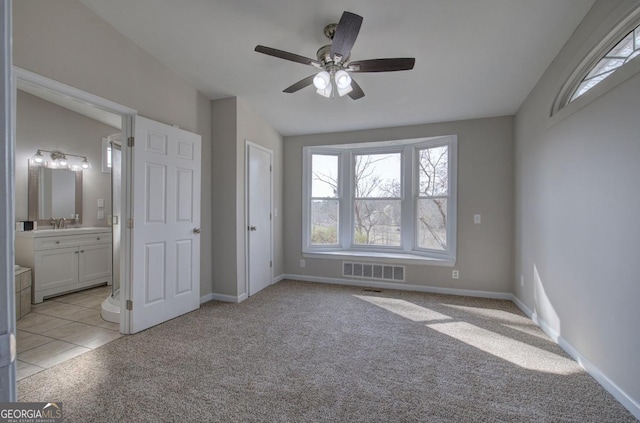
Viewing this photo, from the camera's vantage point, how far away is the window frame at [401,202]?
4.27 meters

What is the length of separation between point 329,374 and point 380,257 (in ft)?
8.42

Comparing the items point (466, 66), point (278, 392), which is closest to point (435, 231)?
point (466, 66)

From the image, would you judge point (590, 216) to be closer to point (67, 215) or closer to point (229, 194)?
point (229, 194)

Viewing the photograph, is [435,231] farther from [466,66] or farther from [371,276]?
[466,66]

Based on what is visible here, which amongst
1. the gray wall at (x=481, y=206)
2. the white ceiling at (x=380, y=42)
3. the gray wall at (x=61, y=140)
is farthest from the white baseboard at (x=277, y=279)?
the gray wall at (x=61, y=140)

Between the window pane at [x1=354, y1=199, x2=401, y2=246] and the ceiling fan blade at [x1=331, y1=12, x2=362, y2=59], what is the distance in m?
2.98

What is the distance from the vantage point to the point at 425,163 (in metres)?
4.62

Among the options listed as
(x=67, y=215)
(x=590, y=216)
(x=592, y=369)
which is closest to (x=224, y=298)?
(x=67, y=215)

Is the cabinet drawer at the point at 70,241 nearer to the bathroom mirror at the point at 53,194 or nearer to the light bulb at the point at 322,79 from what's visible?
the bathroom mirror at the point at 53,194

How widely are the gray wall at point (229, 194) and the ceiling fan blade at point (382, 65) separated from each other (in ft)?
6.43

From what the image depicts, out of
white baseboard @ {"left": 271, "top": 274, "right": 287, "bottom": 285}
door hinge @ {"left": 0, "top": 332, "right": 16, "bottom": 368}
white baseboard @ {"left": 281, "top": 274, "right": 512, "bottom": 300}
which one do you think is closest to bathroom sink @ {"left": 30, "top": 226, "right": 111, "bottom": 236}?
white baseboard @ {"left": 271, "top": 274, "right": 287, "bottom": 285}

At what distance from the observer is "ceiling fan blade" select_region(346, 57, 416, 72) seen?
2.23 meters

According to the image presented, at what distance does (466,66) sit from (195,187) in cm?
323

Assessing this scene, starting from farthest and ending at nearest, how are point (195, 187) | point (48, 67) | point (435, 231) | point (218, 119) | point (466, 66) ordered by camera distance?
point (435, 231), point (218, 119), point (195, 187), point (466, 66), point (48, 67)
